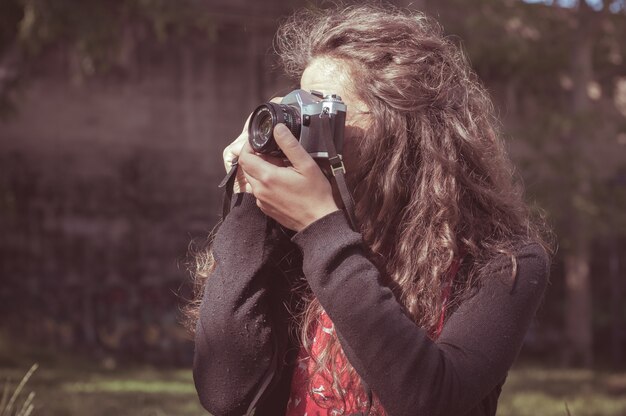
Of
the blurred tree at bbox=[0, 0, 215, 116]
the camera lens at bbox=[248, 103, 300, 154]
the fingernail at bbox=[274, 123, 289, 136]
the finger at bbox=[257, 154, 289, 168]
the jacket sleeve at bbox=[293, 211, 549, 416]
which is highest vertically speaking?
the fingernail at bbox=[274, 123, 289, 136]

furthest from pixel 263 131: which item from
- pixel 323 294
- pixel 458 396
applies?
pixel 458 396

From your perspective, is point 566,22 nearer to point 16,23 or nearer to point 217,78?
point 217,78

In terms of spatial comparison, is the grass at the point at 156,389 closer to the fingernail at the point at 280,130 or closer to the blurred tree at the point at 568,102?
the blurred tree at the point at 568,102

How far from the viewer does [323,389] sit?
1.63 m

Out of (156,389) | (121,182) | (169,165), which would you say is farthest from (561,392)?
(121,182)

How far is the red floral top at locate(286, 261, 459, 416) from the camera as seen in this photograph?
160 centimetres

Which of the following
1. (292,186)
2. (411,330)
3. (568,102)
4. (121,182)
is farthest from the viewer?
(568,102)

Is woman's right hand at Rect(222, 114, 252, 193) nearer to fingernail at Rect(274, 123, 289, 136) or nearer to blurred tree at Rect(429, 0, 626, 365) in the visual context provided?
fingernail at Rect(274, 123, 289, 136)

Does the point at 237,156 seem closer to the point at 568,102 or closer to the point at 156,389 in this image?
the point at 156,389

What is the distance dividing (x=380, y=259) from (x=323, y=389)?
27cm

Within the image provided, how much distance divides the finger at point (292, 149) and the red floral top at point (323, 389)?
0.31 m

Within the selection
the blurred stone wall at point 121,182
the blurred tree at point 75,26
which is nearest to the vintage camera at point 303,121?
the blurred tree at point 75,26

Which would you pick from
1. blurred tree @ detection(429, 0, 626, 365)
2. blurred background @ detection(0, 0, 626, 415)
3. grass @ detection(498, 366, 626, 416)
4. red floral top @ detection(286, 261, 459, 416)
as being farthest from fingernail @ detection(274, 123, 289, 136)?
blurred tree @ detection(429, 0, 626, 365)

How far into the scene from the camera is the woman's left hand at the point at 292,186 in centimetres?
156
